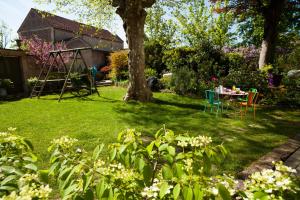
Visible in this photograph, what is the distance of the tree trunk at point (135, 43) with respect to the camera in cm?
1043

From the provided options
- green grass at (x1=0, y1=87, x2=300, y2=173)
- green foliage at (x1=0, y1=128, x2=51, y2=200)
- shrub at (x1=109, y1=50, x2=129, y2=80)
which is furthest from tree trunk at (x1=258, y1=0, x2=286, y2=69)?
green foliage at (x1=0, y1=128, x2=51, y2=200)

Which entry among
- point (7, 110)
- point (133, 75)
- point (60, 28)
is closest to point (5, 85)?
point (7, 110)

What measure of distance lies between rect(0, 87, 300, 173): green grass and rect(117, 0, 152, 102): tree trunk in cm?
92

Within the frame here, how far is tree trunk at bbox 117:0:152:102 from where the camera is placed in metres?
10.4

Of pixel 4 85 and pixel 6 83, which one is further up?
pixel 6 83

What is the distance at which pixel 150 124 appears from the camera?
7121 millimetres

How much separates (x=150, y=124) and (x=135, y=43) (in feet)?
16.2

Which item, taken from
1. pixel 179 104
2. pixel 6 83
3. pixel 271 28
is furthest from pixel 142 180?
pixel 6 83

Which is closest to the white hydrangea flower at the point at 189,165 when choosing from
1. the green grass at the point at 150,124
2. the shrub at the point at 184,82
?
the green grass at the point at 150,124

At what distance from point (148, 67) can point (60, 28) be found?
67.5 feet

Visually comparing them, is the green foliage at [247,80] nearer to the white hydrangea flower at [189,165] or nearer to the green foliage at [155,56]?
the green foliage at [155,56]

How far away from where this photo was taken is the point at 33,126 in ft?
23.4

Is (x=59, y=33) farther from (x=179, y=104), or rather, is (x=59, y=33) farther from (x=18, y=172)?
(x=18, y=172)

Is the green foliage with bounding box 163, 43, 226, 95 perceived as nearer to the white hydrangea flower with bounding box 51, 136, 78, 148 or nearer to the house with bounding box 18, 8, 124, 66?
the white hydrangea flower with bounding box 51, 136, 78, 148
